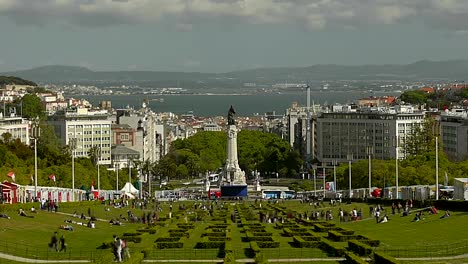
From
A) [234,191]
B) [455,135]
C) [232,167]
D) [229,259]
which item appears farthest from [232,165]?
[229,259]

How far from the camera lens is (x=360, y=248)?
5262 cm

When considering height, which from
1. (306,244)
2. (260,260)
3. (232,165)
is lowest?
(232,165)

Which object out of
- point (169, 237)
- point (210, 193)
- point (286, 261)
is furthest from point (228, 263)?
point (210, 193)

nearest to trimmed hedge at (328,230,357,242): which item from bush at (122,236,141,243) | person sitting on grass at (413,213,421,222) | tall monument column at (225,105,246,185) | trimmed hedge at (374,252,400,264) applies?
person sitting on grass at (413,213,421,222)

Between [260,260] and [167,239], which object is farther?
[167,239]

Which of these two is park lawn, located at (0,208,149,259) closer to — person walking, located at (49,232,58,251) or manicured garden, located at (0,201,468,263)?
manicured garden, located at (0,201,468,263)

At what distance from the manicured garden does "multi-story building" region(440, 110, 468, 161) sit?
103 meters

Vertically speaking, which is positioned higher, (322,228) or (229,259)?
(229,259)

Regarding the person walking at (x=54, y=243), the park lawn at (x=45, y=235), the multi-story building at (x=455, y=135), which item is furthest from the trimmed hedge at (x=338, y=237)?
the multi-story building at (x=455, y=135)

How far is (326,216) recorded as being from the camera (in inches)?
3327

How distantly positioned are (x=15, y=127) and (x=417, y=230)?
432 feet

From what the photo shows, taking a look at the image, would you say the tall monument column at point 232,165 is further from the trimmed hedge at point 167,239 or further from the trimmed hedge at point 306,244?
the trimmed hedge at point 306,244

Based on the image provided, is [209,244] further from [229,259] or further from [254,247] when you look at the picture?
[229,259]

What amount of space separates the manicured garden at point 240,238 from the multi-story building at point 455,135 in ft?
338
